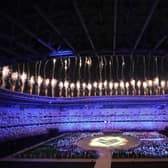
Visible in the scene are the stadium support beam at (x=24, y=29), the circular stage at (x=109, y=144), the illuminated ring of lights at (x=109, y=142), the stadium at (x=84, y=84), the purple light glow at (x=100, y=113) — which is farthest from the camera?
the purple light glow at (x=100, y=113)

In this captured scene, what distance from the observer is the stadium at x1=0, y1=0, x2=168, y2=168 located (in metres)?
7.33

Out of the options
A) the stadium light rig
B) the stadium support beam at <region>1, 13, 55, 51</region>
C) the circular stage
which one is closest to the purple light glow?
the circular stage

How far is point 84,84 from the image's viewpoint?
72.0 feet

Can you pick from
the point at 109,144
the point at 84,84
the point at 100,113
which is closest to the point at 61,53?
the point at 109,144

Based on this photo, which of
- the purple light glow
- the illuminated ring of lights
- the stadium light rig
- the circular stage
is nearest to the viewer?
the stadium light rig

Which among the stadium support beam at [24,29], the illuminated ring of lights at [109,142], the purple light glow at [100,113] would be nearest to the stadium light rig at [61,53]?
the stadium support beam at [24,29]

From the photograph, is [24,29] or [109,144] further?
[109,144]

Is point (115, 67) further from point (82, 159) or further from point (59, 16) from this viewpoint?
point (59, 16)

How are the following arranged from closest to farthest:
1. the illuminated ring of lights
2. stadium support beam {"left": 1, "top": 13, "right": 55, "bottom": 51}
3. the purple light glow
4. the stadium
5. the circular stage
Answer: stadium support beam {"left": 1, "top": 13, "right": 55, "bottom": 51} → the stadium → the circular stage → the illuminated ring of lights → the purple light glow

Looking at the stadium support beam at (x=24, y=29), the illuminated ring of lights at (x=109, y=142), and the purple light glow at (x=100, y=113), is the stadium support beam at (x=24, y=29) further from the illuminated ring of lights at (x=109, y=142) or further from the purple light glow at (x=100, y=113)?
the purple light glow at (x=100, y=113)

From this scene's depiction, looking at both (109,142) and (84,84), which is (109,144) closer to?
(109,142)

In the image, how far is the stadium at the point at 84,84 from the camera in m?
7.33

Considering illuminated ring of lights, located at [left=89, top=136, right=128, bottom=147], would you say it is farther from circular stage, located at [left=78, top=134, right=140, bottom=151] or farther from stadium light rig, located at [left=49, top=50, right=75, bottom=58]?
stadium light rig, located at [left=49, top=50, right=75, bottom=58]

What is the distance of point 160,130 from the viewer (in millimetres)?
21422
